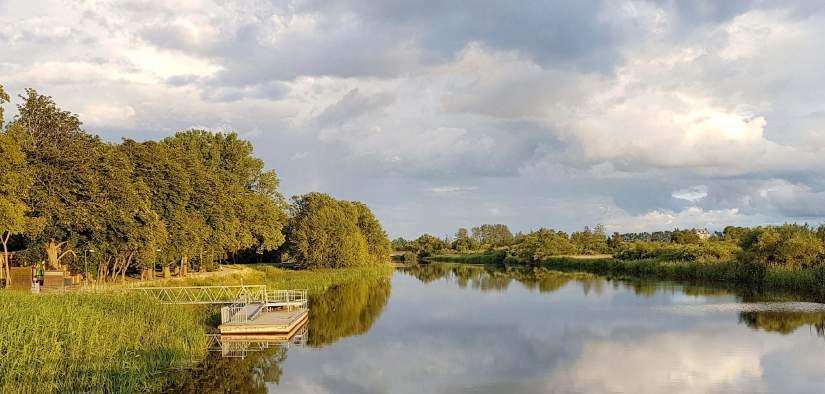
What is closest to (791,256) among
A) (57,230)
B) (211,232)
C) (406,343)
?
(406,343)

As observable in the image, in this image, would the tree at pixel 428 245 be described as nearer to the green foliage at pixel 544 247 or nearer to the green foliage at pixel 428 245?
the green foliage at pixel 428 245

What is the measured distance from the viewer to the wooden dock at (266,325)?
28.5 metres

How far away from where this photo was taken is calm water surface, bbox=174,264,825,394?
20.7 metres

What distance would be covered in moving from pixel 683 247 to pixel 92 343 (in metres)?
74.5

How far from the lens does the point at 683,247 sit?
3118 inches

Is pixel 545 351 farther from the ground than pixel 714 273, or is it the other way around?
pixel 714 273

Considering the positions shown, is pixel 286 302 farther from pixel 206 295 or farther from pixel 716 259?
pixel 716 259

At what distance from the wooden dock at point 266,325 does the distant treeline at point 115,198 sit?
1019 cm

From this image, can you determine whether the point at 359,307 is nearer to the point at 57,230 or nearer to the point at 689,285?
the point at 57,230

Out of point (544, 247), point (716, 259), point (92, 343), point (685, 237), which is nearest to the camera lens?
point (92, 343)

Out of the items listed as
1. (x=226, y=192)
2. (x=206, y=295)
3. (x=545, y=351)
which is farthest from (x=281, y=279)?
(x=545, y=351)

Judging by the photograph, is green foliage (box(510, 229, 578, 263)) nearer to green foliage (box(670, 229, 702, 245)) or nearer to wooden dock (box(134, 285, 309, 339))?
green foliage (box(670, 229, 702, 245))

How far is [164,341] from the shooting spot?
22438 millimetres

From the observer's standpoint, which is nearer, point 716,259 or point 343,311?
point 343,311
